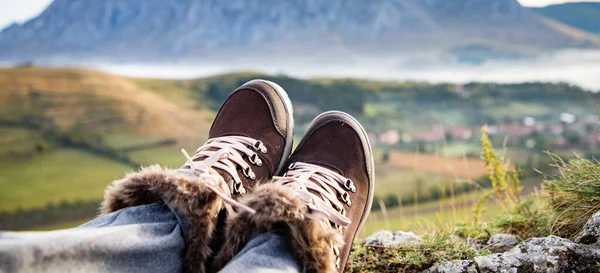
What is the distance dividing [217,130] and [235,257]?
0.88 m

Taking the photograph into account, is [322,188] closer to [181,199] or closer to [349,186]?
[349,186]

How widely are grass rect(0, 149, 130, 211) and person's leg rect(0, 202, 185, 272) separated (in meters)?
11.2

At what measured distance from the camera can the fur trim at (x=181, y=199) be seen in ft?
3.06

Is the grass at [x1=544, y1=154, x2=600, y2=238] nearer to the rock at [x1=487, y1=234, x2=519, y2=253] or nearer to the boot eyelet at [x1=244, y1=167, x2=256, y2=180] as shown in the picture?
the rock at [x1=487, y1=234, x2=519, y2=253]

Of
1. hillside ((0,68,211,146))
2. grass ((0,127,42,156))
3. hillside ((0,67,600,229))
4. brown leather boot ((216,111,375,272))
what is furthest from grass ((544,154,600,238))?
grass ((0,127,42,156))

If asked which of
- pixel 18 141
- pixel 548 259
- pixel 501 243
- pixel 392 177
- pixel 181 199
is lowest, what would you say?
pixel 18 141

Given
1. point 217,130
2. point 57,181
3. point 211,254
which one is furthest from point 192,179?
point 57,181

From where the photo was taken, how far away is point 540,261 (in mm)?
1060

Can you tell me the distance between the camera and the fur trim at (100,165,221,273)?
93 centimetres

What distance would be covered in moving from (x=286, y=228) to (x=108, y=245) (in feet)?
→ 1.13

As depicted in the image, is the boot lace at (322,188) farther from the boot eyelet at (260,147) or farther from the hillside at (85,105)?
the hillside at (85,105)

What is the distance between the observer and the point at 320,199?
1.16 m

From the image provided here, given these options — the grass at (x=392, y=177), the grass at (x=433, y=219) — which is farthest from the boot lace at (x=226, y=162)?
the grass at (x=392, y=177)

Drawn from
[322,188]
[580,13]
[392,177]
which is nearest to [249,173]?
[322,188]
